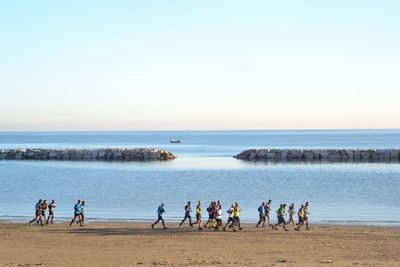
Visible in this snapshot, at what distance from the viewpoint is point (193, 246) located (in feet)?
73.6

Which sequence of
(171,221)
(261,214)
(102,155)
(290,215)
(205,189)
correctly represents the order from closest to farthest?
(290,215)
(261,214)
(171,221)
(205,189)
(102,155)

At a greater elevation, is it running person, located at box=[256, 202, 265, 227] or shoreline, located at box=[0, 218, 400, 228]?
running person, located at box=[256, 202, 265, 227]

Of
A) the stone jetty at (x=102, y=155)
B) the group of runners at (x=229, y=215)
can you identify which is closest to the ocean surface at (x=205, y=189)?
the group of runners at (x=229, y=215)

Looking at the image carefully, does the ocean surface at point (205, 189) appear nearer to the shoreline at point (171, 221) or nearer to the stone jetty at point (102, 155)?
the shoreline at point (171, 221)

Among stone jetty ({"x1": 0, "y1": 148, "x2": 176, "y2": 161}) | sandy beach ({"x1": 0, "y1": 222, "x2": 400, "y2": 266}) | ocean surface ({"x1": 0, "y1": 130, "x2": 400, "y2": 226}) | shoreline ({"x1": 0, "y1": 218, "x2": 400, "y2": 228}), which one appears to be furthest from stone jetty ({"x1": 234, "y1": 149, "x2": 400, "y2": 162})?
sandy beach ({"x1": 0, "y1": 222, "x2": 400, "y2": 266})

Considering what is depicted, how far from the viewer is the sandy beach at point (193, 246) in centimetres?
1936

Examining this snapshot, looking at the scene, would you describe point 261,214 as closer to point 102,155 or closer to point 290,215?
point 290,215

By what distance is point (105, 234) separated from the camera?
2561 cm

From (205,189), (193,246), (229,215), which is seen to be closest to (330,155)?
(205,189)

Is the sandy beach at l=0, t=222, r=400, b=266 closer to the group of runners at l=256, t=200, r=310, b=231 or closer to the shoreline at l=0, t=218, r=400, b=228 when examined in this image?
the group of runners at l=256, t=200, r=310, b=231

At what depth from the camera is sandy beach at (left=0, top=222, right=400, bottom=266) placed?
19.4 metres

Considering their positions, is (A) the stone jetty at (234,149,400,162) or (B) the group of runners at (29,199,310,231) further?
(A) the stone jetty at (234,149,400,162)

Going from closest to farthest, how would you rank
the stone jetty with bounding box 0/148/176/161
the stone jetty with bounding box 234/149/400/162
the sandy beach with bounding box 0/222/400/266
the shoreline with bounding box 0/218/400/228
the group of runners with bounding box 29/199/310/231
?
1. the sandy beach with bounding box 0/222/400/266
2. the group of runners with bounding box 29/199/310/231
3. the shoreline with bounding box 0/218/400/228
4. the stone jetty with bounding box 234/149/400/162
5. the stone jetty with bounding box 0/148/176/161

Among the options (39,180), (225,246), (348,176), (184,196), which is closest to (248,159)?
(348,176)
